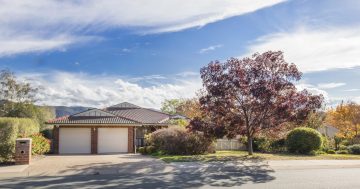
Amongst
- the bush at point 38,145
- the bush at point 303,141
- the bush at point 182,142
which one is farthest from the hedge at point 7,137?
the bush at point 303,141

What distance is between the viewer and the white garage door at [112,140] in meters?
32.0

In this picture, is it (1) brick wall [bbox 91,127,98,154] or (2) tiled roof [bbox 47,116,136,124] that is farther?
(1) brick wall [bbox 91,127,98,154]

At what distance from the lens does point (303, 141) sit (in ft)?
91.8

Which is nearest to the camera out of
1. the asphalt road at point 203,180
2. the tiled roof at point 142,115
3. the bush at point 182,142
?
the asphalt road at point 203,180

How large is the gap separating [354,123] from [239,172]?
3359 cm

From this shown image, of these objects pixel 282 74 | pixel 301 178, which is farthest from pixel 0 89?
pixel 301 178

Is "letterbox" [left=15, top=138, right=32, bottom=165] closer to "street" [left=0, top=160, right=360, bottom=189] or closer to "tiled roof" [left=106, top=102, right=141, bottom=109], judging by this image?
"street" [left=0, top=160, right=360, bottom=189]

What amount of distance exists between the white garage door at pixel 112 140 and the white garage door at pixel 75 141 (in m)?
0.93

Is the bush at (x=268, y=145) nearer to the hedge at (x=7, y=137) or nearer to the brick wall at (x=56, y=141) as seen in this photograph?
the brick wall at (x=56, y=141)

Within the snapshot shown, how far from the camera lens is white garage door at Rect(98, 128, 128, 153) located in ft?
105

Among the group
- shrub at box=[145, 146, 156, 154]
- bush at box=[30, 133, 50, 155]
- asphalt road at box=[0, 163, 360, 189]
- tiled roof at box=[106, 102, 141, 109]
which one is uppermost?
tiled roof at box=[106, 102, 141, 109]

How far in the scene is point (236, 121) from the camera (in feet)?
76.0

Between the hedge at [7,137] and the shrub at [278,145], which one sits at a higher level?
the hedge at [7,137]

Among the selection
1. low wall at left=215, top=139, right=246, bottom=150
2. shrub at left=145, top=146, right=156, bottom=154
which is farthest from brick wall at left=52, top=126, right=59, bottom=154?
low wall at left=215, top=139, right=246, bottom=150
